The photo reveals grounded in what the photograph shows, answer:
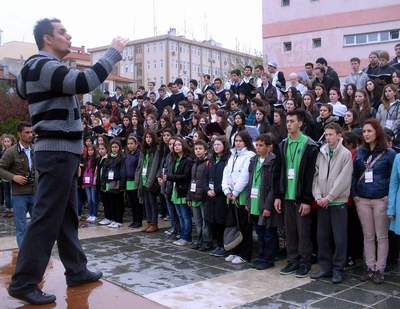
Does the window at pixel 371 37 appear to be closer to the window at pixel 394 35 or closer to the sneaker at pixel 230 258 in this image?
the window at pixel 394 35

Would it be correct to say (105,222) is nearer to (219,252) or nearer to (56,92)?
(219,252)

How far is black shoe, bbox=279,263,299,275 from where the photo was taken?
6.15 meters

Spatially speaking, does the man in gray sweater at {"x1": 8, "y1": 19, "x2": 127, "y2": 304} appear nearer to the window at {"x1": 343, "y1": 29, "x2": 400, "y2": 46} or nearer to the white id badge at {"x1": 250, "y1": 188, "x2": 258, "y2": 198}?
the white id badge at {"x1": 250, "y1": 188, "x2": 258, "y2": 198}

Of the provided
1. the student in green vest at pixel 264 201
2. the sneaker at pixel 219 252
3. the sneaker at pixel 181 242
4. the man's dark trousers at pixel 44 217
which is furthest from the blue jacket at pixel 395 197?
the man's dark trousers at pixel 44 217

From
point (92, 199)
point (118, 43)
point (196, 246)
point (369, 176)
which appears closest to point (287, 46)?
point (92, 199)

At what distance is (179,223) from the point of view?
8.64 m

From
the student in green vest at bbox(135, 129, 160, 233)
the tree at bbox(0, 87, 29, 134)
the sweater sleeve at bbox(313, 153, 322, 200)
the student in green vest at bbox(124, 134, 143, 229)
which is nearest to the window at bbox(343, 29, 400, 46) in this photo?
the tree at bbox(0, 87, 29, 134)

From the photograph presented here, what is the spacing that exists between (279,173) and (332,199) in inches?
34.9

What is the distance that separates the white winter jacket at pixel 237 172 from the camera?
22.6 ft

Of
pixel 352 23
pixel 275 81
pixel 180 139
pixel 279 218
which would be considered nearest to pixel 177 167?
pixel 180 139

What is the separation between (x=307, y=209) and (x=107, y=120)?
29.3 ft

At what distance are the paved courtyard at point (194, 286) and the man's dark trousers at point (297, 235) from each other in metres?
0.32

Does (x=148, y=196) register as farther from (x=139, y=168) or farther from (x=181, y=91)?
(x=181, y=91)

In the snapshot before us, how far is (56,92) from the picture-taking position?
3.73 m
